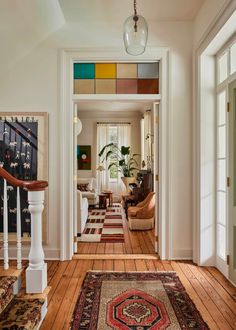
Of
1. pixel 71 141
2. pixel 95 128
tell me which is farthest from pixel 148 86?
pixel 95 128

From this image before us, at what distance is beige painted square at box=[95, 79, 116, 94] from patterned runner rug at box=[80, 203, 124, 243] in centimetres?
244

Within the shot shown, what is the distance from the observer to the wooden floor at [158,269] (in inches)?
90.8

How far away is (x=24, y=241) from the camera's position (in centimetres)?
375

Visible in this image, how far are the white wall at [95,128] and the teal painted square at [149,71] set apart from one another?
208 inches

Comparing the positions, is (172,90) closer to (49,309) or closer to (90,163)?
(49,309)

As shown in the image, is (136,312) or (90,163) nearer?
(136,312)

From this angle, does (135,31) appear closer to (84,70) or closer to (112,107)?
(84,70)

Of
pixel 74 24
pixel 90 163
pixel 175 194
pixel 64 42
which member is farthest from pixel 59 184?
pixel 90 163

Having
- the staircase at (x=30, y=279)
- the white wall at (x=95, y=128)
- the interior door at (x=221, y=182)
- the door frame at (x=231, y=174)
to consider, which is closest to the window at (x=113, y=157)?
the white wall at (x=95, y=128)

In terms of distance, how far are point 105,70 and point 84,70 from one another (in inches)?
11.5

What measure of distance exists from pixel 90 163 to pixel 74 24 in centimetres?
573

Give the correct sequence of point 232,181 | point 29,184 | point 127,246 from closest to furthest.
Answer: point 29,184 → point 232,181 → point 127,246

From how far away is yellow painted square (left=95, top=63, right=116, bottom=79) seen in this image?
3859 millimetres

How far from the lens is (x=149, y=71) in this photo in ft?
12.7
